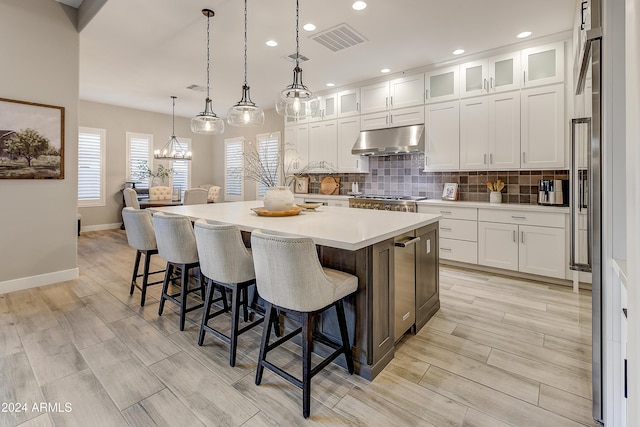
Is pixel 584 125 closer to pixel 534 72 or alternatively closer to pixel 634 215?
pixel 634 215

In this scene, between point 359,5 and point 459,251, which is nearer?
point 359,5

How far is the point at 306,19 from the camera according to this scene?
3.37 meters

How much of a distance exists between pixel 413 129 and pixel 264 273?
12.7 feet

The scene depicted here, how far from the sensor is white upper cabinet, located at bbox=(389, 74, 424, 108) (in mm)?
4787

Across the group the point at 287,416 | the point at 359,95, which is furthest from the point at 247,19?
the point at 287,416

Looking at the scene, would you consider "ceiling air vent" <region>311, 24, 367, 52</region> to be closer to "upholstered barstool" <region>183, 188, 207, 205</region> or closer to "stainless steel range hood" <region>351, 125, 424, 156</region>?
"stainless steel range hood" <region>351, 125, 424, 156</region>

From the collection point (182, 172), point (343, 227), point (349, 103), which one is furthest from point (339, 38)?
point (182, 172)

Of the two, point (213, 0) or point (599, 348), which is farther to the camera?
point (213, 0)

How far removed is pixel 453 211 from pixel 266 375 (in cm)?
332

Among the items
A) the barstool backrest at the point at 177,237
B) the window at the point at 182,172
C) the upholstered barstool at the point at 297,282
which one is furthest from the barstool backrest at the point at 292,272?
the window at the point at 182,172

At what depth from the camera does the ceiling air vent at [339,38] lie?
3603 millimetres

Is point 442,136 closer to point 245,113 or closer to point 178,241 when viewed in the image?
point 245,113

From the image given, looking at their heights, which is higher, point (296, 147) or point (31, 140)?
point (296, 147)

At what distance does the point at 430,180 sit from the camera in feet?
16.6
